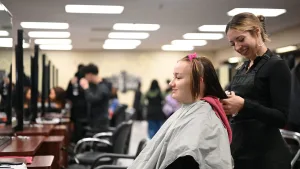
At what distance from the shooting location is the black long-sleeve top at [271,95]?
146 centimetres

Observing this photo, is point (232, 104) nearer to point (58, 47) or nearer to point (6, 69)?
point (6, 69)

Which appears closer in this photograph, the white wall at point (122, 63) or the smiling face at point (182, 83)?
the smiling face at point (182, 83)

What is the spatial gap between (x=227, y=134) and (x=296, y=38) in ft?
21.1

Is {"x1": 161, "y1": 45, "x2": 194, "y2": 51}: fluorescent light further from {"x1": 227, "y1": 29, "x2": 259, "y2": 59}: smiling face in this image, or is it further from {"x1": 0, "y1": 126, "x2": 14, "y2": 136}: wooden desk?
{"x1": 227, "y1": 29, "x2": 259, "y2": 59}: smiling face

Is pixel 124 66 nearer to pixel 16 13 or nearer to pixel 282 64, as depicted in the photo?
pixel 16 13

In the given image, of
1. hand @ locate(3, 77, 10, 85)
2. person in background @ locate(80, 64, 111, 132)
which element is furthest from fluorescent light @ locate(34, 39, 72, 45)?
hand @ locate(3, 77, 10, 85)

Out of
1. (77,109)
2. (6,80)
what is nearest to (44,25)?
(77,109)

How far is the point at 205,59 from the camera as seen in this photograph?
4.42ft

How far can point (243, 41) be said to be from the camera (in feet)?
4.97

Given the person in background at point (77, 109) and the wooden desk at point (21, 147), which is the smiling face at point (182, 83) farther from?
the person in background at point (77, 109)

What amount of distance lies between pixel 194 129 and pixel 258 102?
0.43 m

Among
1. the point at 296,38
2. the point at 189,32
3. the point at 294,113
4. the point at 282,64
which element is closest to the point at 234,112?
the point at 282,64

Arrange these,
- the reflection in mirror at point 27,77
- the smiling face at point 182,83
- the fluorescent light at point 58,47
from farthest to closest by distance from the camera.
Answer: the fluorescent light at point 58,47 → the reflection in mirror at point 27,77 → the smiling face at point 182,83

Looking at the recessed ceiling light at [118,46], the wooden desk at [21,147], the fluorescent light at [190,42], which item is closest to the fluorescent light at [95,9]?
the wooden desk at [21,147]
